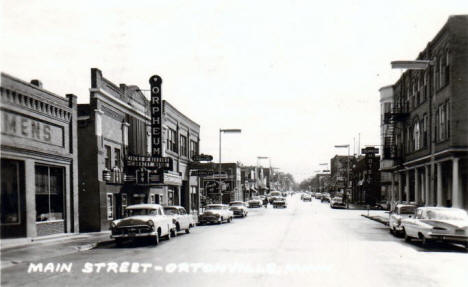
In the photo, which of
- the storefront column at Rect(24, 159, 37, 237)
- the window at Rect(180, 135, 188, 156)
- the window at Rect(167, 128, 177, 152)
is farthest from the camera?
the window at Rect(180, 135, 188, 156)

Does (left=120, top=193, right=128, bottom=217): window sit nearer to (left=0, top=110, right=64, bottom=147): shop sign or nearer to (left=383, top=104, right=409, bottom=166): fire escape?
(left=0, top=110, right=64, bottom=147): shop sign

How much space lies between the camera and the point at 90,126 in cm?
2703

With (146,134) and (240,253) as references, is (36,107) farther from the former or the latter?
(146,134)

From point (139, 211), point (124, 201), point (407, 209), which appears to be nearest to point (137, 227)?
point (139, 211)

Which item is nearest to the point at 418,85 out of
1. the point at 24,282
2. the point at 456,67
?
the point at 456,67

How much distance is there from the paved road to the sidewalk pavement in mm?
655

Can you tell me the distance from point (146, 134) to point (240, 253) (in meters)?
20.8

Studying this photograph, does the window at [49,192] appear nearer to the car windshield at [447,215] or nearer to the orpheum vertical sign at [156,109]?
the orpheum vertical sign at [156,109]

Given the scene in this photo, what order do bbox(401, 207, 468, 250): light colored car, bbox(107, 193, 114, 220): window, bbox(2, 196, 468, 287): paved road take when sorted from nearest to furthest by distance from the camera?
bbox(2, 196, 468, 287): paved road < bbox(401, 207, 468, 250): light colored car < bbox(107, 193, 114, 220): window

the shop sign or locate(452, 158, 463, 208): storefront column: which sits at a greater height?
the shop sign

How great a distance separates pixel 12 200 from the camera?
763 inches

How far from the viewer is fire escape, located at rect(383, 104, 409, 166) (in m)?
43.1

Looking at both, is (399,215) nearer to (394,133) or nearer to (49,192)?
(49,192)

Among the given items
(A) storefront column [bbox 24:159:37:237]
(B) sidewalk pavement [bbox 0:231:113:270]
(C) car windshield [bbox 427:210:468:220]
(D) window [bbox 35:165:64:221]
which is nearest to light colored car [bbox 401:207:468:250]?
(C) car windshield [bbox 427:210:468:220]
